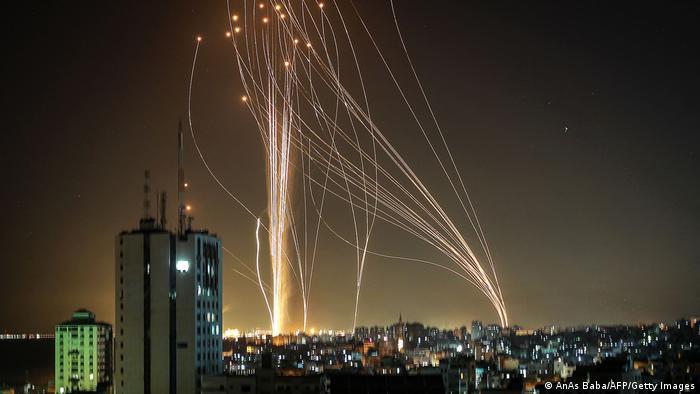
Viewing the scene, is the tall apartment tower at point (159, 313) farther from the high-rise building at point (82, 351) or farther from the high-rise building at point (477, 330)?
the high-rise building at point (477, 330)

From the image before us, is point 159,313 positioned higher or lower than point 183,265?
lower

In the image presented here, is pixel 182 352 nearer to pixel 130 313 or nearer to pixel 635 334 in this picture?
pixel 130 313

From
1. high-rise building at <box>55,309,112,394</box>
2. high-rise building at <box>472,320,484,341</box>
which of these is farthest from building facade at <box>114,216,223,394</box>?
high-rise building at <box>472,320,484,341</box>

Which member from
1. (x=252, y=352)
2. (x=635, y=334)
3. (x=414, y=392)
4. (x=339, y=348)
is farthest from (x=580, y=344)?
(x=414, y=392)

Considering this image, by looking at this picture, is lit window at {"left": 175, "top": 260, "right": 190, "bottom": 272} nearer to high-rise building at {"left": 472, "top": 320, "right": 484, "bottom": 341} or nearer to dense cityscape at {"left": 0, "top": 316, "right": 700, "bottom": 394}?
dense cityscape at {"left": 0, "top": 316, "right": 700, "bottom": 394}

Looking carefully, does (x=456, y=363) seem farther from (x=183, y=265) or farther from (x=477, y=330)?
(x=477, y=330)

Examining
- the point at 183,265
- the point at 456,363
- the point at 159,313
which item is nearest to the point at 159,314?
the point at 159,313
